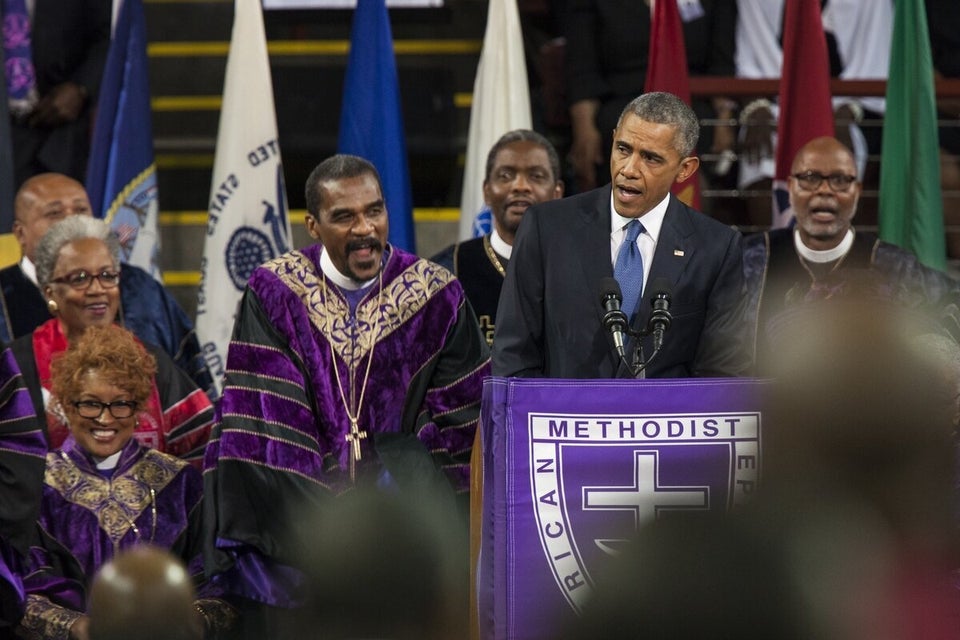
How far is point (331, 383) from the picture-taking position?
17.0ft

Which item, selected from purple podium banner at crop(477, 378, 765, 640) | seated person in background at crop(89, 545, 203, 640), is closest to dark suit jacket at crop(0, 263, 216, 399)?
purple podium banner at crop(477, 378, 765, 640)

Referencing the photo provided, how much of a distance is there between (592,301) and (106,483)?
1672mm

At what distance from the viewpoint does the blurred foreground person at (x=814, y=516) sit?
1.89m

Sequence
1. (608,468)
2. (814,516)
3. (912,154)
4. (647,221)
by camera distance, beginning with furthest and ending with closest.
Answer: (912,154) → (647,221) → (608,468) → (814,516)

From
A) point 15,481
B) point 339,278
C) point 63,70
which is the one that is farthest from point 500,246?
point 63,70

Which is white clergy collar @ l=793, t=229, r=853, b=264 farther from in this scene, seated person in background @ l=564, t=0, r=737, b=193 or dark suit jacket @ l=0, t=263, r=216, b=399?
dark suit jacket @ l=0, t=263, r=216, b=399

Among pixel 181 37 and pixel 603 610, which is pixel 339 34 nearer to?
pixel 181 37

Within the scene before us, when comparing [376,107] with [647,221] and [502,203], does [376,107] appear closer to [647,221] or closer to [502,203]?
[502,203]

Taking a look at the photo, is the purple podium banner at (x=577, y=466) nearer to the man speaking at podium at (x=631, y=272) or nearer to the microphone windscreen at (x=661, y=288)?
the microphone windscreen at (x=661, y=288)

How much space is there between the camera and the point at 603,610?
1.90 metres

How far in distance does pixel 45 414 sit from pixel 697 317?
2.40 m

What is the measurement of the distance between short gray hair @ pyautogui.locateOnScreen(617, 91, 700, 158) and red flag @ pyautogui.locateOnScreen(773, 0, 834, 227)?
265 centimetres

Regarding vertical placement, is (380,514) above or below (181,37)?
below

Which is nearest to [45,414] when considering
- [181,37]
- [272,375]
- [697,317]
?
[272,375]
